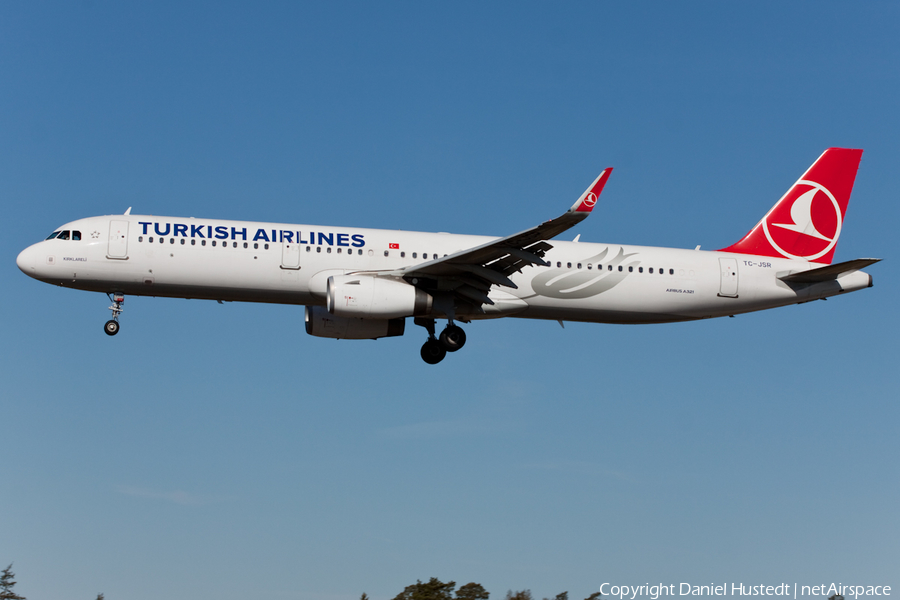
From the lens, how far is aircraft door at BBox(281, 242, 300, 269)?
100 ft

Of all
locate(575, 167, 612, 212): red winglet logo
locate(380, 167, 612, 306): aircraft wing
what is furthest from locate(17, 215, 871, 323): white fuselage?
locate(575, 167, 612, 212): red winglet logo

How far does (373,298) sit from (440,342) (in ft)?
12.7

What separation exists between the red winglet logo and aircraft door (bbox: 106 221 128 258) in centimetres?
1374

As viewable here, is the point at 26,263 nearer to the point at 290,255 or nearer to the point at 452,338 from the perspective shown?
the point at 290,255

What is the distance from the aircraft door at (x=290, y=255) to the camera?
100ft

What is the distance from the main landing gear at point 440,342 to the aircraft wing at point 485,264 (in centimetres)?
122

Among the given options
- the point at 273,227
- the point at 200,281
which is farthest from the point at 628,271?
the point at 200,281

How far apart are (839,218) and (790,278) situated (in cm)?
460

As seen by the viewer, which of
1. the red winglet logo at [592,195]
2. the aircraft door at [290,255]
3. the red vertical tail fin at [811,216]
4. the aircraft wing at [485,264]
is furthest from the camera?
the red vertical tail fin at [811,216]

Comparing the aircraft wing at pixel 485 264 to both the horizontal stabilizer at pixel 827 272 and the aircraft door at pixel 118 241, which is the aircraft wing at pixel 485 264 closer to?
the aircraft door at pixel 118 241

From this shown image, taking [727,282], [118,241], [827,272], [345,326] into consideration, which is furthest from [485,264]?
[827,272]

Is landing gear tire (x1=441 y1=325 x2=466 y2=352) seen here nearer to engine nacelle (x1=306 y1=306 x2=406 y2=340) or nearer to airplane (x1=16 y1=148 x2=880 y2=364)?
airplane (x1=16 y1=148 x2=880 y2=364)

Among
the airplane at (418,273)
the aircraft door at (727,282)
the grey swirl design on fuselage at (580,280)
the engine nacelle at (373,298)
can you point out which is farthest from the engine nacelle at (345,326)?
the aircraft door at (727,282)

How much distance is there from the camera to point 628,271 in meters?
33.2
